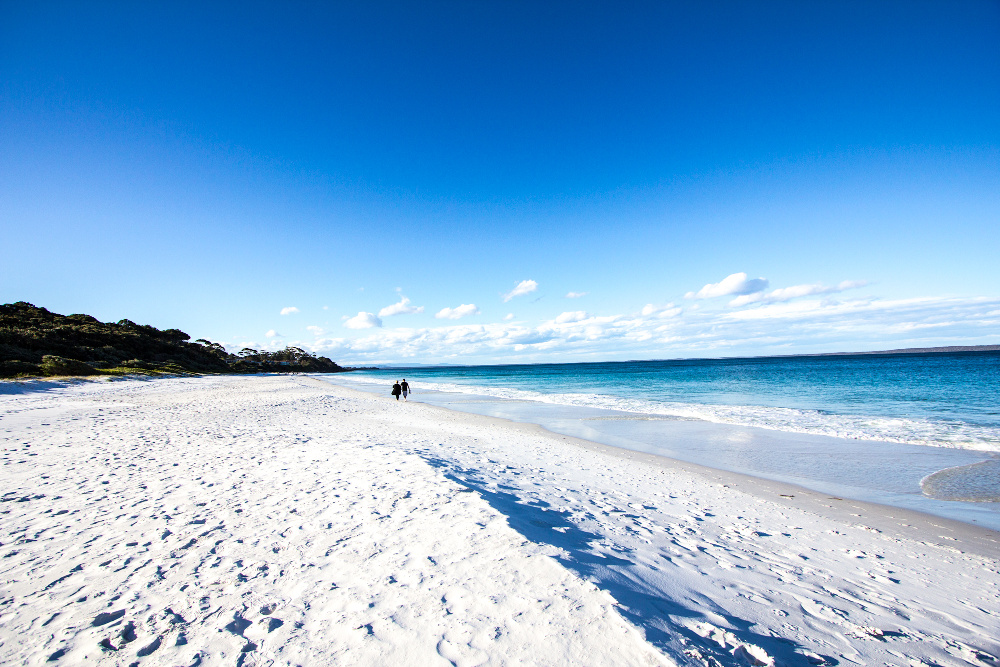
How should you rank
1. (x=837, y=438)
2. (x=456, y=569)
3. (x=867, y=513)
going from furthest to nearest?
(x=837, y=438), (x=867, y=513), (x=456, y=569)

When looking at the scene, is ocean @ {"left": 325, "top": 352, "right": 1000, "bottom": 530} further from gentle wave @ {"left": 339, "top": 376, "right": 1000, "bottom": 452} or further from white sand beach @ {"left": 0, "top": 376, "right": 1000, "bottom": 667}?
white sand beach @ {"left": 0, "top": 376, "right": 1000, "bottom": 667}

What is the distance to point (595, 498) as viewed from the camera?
285 inches

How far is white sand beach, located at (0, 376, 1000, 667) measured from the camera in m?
3.10

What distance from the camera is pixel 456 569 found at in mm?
4176

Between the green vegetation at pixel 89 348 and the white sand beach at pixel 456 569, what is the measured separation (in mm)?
36541

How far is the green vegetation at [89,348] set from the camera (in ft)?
111

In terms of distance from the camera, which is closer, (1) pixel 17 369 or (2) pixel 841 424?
(2) pixel 841 424

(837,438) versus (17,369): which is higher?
(17,369)

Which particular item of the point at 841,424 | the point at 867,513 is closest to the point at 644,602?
the point at 867,513

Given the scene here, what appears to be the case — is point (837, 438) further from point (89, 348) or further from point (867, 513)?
point (89, 348)

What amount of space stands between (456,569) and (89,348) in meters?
63.5

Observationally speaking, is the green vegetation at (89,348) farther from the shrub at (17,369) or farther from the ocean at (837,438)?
the ocean at (837,438)

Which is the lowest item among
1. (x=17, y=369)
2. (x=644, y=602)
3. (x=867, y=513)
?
(x=867, y=513)

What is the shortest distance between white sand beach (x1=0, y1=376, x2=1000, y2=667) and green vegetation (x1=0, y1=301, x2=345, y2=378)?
3654cm
